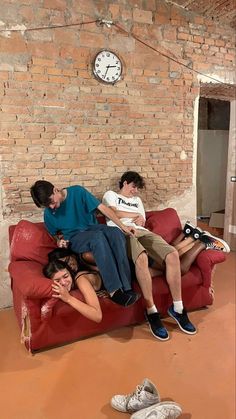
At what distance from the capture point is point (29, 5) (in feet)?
9.53

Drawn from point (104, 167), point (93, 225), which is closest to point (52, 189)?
point (93, 225)

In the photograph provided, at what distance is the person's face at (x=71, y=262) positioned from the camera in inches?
98.9

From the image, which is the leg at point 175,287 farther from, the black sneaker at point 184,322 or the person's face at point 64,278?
the person's face at point 64,278

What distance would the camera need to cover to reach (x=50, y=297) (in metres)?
2.27

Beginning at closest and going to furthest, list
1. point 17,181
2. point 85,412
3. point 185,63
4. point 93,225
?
point 85,412, point 93,225, point 17,181, point 185,63

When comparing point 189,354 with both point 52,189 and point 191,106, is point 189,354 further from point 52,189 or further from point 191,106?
point 191,106

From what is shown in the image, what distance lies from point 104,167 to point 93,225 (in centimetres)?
81

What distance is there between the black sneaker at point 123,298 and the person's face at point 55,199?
83 cm

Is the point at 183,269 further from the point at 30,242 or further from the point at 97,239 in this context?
the point at 30,242

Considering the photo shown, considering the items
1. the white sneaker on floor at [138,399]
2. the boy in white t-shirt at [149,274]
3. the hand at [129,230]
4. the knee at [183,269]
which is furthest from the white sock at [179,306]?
the white sneaker on floor at [138,399]

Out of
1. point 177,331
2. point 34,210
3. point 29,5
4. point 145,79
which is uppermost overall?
point 29,5

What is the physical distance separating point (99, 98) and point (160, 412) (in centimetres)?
267

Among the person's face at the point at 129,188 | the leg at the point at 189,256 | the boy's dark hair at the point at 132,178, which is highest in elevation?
the boy's dark hair at the point at 132,178

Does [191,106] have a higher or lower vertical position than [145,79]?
lower
